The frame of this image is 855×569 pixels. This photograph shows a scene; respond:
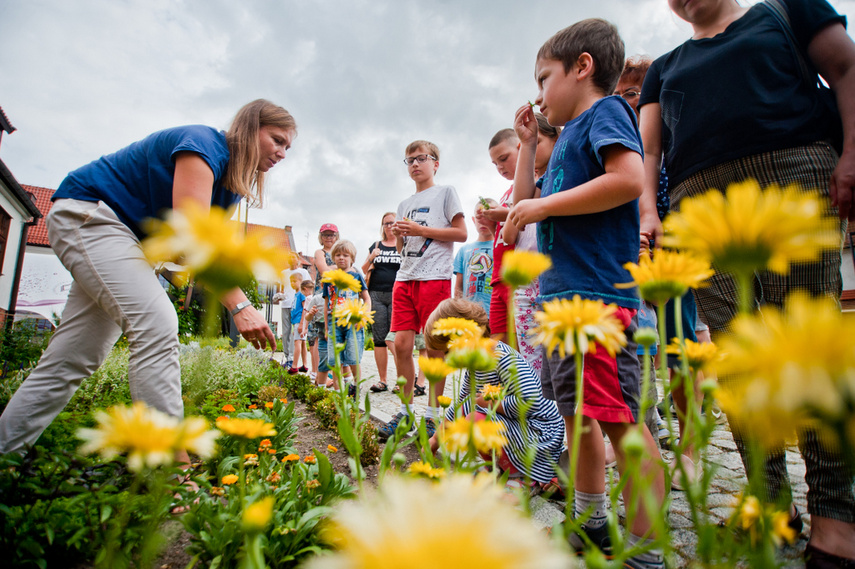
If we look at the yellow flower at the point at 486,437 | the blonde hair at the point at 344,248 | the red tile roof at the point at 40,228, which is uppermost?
the red tile roof at the point at 40,228

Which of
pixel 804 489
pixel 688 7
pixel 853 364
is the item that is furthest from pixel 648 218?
pixel 853 364

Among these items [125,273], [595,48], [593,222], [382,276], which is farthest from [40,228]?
[593,222]

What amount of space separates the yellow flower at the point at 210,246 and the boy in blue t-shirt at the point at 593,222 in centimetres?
105

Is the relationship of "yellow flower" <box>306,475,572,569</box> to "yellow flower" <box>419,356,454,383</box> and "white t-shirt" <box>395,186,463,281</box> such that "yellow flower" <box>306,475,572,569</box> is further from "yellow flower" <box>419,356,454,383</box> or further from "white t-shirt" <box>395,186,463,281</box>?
"white t-shirt" <box>395,186,463,281</box>

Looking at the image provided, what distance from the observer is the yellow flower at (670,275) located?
621mm

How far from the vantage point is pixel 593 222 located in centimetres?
160

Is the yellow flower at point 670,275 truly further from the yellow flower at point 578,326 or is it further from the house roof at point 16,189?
the house roof at point 16,189

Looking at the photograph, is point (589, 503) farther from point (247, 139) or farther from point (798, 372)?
point (247, 139)

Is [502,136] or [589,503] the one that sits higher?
[502,136]

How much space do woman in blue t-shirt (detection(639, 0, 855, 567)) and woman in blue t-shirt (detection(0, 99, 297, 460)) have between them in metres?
1.92

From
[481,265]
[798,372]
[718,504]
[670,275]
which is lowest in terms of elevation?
[718,504]

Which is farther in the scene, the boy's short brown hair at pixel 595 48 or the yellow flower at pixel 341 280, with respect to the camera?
the boy's short brown hair at pixel 595 48

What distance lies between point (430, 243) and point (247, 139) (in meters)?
1.83

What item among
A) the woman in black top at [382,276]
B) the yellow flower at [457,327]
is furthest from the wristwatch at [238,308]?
the woman in black top at [382,276]
